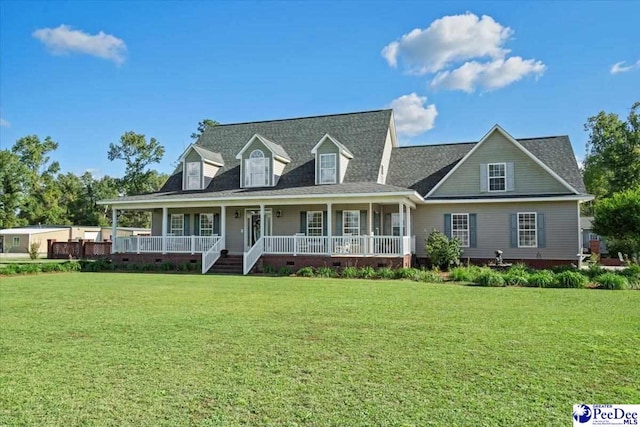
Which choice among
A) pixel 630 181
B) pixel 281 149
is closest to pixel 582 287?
pixel 281 149

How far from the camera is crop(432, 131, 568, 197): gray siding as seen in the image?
19.9 meters

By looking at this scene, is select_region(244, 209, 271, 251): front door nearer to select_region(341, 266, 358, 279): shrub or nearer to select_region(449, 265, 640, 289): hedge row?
select_region(341, 266, 358, 279): shrub

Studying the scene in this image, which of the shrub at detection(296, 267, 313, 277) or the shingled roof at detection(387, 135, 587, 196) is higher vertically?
the shingled roof at detection(387, 135, 587, 196)

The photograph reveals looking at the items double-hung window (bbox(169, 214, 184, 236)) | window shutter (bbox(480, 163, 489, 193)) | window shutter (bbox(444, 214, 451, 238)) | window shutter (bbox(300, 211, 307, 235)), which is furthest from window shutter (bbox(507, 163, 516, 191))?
double-hung window (bbox(169, 214, 184, 236))

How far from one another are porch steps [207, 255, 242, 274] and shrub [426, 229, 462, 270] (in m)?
8.35

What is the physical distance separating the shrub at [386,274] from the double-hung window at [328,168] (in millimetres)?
6170

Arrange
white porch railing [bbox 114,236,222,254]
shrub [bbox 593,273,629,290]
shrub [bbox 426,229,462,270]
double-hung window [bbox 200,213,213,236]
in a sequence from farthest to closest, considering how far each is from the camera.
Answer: double-hung window [bbox 200,213,213,236]
white porch railing [bbox 114,236,222,254]
shrub [bbox 426,229,462,270]
shrub [bbox 593,273,629,290]

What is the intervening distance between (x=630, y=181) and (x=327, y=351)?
124 ft

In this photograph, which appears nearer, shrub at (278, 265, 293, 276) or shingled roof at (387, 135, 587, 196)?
shrub at (278, 265, 293, 276)

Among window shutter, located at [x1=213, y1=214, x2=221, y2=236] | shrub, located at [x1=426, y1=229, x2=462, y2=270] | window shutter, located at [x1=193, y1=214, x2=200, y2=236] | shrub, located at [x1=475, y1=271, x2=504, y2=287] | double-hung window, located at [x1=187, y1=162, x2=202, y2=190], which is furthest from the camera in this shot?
double-hung window, located at [x1=187, y1=162, x2=202, y2=190]

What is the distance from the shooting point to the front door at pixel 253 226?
22.7m

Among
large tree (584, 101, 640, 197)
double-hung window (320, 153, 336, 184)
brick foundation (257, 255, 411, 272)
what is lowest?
brick foundation (257, 255, 411, 272)

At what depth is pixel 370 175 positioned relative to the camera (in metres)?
21.7

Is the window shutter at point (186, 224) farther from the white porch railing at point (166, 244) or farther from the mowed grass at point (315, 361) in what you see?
the mowed grass at point (315, 361)
